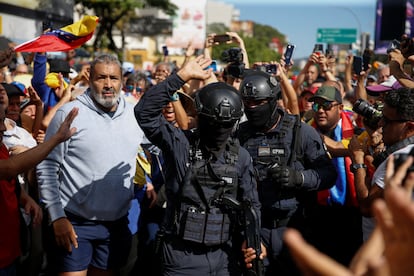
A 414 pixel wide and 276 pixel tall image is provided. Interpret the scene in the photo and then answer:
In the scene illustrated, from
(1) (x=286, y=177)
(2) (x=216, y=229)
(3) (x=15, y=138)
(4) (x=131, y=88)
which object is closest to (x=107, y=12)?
(4) (x=131, y=88)

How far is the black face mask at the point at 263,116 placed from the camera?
4227 millimetres

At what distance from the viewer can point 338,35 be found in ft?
110

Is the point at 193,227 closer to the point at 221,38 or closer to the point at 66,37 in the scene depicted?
the point at 66,37

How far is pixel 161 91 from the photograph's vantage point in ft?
11.2

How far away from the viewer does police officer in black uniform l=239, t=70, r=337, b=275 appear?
4180mm

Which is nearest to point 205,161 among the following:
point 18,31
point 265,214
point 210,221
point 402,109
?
point 210,221

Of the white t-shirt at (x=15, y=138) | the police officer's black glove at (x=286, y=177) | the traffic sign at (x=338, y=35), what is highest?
the white t-shirt at (x=15, y=138)

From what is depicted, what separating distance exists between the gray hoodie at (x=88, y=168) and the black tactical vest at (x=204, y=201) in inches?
34.6

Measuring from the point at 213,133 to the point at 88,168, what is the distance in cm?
110

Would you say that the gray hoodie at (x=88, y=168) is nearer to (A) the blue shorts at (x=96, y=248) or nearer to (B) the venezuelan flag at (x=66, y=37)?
(A) the blue shorts at (x=96, y=248)

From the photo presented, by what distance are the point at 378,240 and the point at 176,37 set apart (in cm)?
3488

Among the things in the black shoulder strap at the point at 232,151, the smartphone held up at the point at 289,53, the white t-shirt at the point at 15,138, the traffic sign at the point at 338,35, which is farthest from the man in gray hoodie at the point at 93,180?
the traffic sign at the point at 338,35

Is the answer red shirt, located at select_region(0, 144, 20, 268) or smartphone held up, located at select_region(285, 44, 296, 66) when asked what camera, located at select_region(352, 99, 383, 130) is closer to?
smartphone held up, located at select_region(285, 44, 296, 66)

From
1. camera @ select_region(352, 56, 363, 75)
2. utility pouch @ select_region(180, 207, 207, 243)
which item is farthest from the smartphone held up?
utility pouch @ select_region(180, 207, 207, 243)
